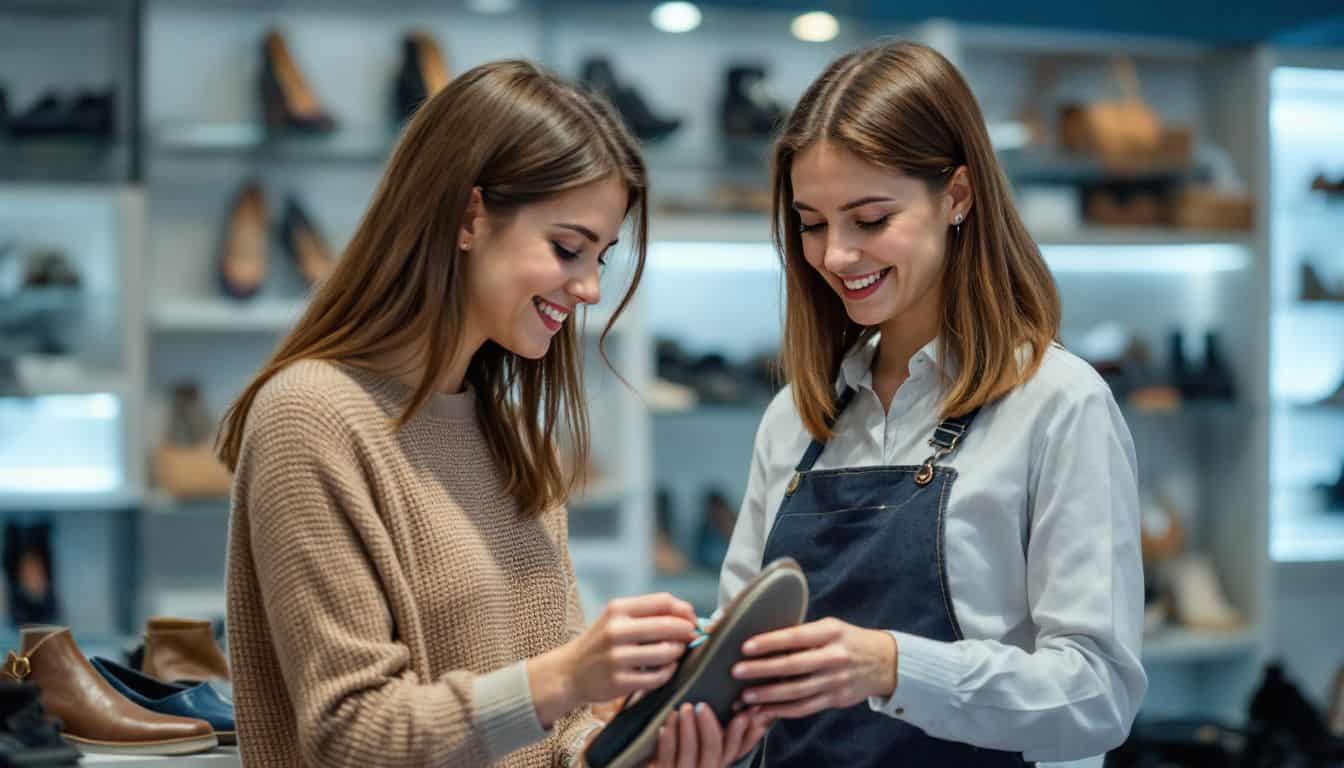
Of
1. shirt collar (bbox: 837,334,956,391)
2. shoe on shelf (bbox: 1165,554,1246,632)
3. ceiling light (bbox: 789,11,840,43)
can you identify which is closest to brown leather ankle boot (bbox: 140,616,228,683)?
shirt collar (bbox: 837,334,956,391)

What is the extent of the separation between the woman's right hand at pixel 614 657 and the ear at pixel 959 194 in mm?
790

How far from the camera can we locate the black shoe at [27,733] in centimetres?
155

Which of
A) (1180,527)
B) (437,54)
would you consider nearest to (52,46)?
(437,54)

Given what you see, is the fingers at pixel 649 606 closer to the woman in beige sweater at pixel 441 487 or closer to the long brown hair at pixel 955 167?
the woman in beige sweater at pixel 441 487

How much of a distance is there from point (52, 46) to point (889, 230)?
3.86 m

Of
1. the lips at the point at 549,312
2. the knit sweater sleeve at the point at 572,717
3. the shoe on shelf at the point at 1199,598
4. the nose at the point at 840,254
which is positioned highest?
the nose at the point at 840,254

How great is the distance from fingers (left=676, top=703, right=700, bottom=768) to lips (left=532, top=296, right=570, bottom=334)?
0.54 meters

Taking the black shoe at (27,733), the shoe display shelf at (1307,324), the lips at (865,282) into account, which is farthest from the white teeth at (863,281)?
the shoe display shelf at (1307,324)

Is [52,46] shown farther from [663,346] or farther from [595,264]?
[595,264]

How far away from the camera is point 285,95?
480cm

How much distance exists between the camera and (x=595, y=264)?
1.87 meters

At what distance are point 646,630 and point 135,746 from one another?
0.79 m

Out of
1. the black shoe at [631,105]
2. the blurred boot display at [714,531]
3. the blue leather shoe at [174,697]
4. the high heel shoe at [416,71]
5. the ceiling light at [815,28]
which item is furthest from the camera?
the ceiling light at [815,28]

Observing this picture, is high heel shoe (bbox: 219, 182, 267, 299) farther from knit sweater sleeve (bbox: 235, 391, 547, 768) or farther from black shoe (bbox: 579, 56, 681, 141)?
knit sweater sleeve (bbox: 235, 391, 547, 768)
